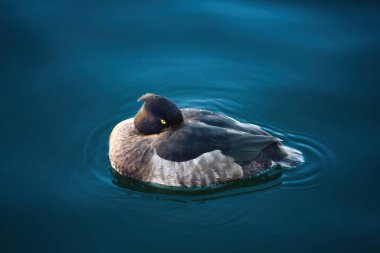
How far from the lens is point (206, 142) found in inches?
333

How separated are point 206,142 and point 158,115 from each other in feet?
2.94

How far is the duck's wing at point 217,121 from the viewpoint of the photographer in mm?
8766

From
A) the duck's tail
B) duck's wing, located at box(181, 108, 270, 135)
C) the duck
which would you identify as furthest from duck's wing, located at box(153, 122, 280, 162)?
the duck's tail

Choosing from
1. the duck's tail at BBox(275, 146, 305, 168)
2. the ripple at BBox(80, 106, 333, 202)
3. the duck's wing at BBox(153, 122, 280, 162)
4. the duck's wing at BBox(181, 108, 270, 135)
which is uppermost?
the duck's wing at BBox(181, 108, 270, 135)

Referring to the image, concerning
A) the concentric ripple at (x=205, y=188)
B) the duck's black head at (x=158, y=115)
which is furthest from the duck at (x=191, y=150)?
the concentric ripple at (x=205, y=188)

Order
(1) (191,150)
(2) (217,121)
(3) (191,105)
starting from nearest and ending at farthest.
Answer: (1) (191,150) → (2) (217,121) → (3) (191,105)

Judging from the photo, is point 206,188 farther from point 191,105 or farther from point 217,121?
point 191,105

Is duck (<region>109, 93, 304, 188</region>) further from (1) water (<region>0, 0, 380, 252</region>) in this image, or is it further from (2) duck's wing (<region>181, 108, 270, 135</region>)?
(1) water (<region>0, 0, 380, 252</region>)

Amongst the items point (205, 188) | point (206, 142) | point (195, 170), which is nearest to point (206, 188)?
point (205, 188)

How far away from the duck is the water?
9.1 inches

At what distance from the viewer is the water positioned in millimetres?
7688

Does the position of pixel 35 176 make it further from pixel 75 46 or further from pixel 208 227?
pixel 75 46

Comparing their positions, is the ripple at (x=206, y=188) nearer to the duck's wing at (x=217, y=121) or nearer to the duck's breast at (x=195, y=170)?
the duck's breast at (x=195, y=170)

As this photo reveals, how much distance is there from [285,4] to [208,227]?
6916 millimetres
